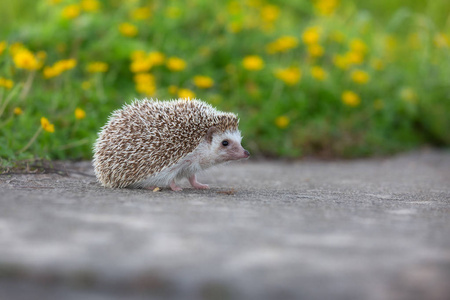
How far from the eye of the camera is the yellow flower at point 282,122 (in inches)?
269

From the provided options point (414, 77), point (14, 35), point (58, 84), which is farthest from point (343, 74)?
point (14, 35)

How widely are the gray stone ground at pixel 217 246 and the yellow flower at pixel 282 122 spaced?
10.9ft

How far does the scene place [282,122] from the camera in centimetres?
685

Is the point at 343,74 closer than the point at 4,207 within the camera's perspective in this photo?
No

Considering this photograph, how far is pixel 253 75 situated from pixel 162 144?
12.5 ft

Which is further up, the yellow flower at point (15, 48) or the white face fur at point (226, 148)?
the yellow flower at point (15, 48)

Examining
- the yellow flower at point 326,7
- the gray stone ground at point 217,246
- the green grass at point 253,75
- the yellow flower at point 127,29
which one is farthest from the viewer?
the yellow flower at point 326,7

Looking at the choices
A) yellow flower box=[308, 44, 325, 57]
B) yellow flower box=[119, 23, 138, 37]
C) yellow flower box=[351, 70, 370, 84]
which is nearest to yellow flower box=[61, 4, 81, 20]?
yellow flower box=[119, 23, 138, 37]

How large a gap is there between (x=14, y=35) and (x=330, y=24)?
4.86 meters

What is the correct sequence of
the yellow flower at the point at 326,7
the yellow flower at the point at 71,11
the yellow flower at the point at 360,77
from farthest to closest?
the yellow flower at the point at 326,7, the yellow flower at the point at 360,77, the yellow flower at the point at 71,11

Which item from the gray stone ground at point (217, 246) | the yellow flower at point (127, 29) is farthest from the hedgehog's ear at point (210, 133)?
the yellow flower at point (127, 29)

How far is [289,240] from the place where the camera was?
86.4 inches

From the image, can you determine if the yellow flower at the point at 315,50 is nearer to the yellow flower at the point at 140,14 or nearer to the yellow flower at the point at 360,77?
the yellow flower at the point at 360,77

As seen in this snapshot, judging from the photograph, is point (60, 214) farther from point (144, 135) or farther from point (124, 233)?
point (144, 135)
